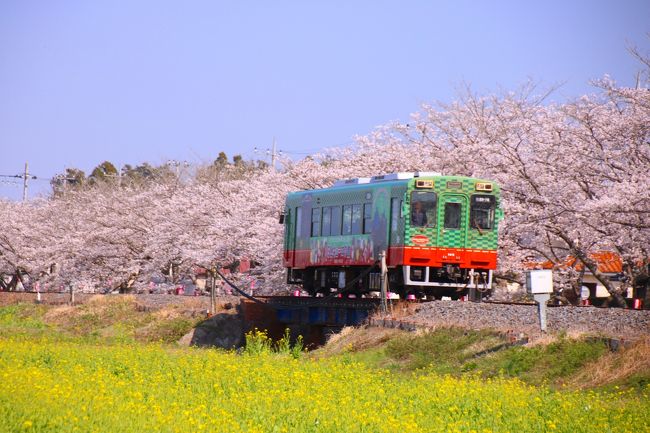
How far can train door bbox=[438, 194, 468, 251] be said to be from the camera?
78.1 feet

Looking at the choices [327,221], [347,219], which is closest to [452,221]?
[347,219]

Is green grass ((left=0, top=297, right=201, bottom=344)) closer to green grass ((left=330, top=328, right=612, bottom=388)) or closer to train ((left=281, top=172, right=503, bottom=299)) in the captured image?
train ((left=281, top=172, right=503, bottom=299))

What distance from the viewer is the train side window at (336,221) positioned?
26.2m

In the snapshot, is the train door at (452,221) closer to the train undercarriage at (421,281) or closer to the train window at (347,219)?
the train undercarriage at (421,281)

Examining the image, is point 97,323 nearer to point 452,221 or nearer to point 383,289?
point 452,221

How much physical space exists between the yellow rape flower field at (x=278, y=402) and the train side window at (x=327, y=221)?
35.1 ft

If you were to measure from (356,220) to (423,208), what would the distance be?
2.23 meters

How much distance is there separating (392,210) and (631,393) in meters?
→ 11.5

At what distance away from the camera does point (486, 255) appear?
2408 cm

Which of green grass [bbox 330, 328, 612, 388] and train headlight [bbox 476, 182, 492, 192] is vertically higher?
train headlight [bbox 476, 182, 492, 192]

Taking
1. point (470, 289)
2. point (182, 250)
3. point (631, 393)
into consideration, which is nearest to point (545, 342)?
point (631, 393)

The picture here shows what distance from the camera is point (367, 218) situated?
980 inches

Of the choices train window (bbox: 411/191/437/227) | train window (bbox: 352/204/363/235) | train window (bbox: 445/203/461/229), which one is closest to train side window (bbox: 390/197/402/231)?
train window (bbox: 411/191/437/227)

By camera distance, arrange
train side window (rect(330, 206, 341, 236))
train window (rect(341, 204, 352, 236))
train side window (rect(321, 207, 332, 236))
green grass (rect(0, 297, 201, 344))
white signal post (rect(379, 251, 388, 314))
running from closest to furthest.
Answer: white signal post (rect(379, 251, 388, 314))
train window (rect(341, 204, 352, 236))
train side window (rect(330, 206, 341, 236))
train side window (rect(321, 207, 332, 236))
green grass (rect(0, 297, 201, 344))
